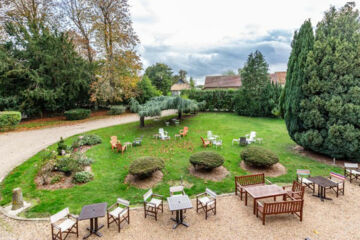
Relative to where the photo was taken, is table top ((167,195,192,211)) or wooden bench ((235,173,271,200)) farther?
wooden bench ((235,173,271,200))

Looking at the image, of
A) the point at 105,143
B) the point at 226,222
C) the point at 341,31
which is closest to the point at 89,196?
the point at 226,222

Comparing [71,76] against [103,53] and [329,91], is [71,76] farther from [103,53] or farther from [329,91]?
[329,91]

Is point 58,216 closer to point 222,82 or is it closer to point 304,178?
point 304,178

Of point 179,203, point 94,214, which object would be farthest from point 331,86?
point 94,214

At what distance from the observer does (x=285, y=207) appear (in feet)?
18.6

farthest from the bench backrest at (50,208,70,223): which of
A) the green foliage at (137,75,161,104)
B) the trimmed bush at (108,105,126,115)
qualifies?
the green foliage at (137,75,161,104)

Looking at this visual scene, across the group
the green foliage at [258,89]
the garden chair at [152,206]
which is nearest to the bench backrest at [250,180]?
the garden chair at [152,206]

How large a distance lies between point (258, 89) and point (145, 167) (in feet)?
66.9

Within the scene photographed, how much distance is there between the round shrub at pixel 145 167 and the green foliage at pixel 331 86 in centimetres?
834

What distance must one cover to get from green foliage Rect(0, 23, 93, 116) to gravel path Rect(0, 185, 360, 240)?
63.2 feet

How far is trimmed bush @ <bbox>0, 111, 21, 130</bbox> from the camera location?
16797 mm

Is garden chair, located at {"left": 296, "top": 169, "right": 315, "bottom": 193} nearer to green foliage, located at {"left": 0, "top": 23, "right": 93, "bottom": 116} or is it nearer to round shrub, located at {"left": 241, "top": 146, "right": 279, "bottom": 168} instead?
round shrub, located at {"left": 241, "top": 146, "right": 279, "bottom": 168}

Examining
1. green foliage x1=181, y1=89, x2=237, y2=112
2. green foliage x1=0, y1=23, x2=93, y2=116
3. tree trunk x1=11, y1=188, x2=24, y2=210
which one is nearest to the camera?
tree trunk x1=11, y1=188, x2=24, y2=210

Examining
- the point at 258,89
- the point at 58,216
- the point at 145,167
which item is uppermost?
the point at 258,89
